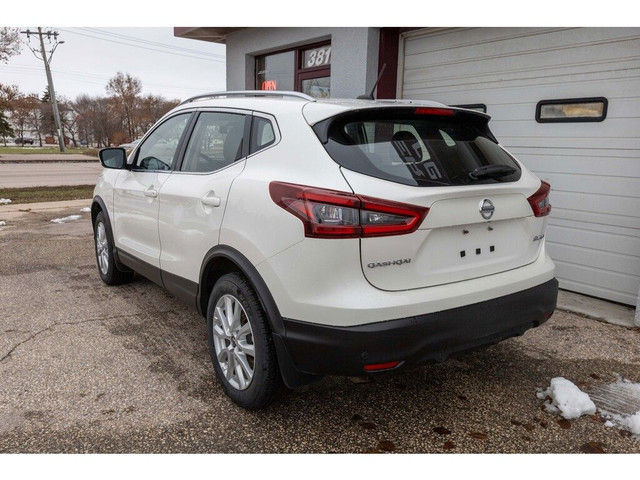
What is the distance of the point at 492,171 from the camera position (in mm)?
2691

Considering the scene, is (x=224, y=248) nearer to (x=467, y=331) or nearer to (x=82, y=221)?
(x=467, y=331)

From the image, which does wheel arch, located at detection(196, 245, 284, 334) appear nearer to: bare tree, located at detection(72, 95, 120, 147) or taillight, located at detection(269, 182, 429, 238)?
taillight, located at detection(269, 182, 429, 238)

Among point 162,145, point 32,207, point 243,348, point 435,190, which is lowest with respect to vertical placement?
point 32,207

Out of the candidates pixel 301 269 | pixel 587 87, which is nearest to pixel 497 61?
pixel 587 87

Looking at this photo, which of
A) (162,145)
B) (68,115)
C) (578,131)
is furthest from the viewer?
(68,115)

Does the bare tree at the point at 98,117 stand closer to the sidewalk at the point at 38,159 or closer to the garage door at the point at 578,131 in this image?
the sidewalk at the point at 38,159

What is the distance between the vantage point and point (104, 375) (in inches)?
131

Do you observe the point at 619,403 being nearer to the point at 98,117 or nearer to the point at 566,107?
the point at 566,107

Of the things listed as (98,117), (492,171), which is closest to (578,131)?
(492,171)

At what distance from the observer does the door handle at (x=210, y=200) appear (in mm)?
2979

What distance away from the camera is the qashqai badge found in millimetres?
2561

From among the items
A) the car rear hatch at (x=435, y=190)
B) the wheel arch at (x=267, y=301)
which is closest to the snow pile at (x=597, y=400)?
the car rear hatch at (x=435, y=190)

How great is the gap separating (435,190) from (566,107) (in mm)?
3354

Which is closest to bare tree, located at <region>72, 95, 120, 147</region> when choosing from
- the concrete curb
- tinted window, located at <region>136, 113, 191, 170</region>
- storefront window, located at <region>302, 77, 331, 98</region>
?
the concrete curb
